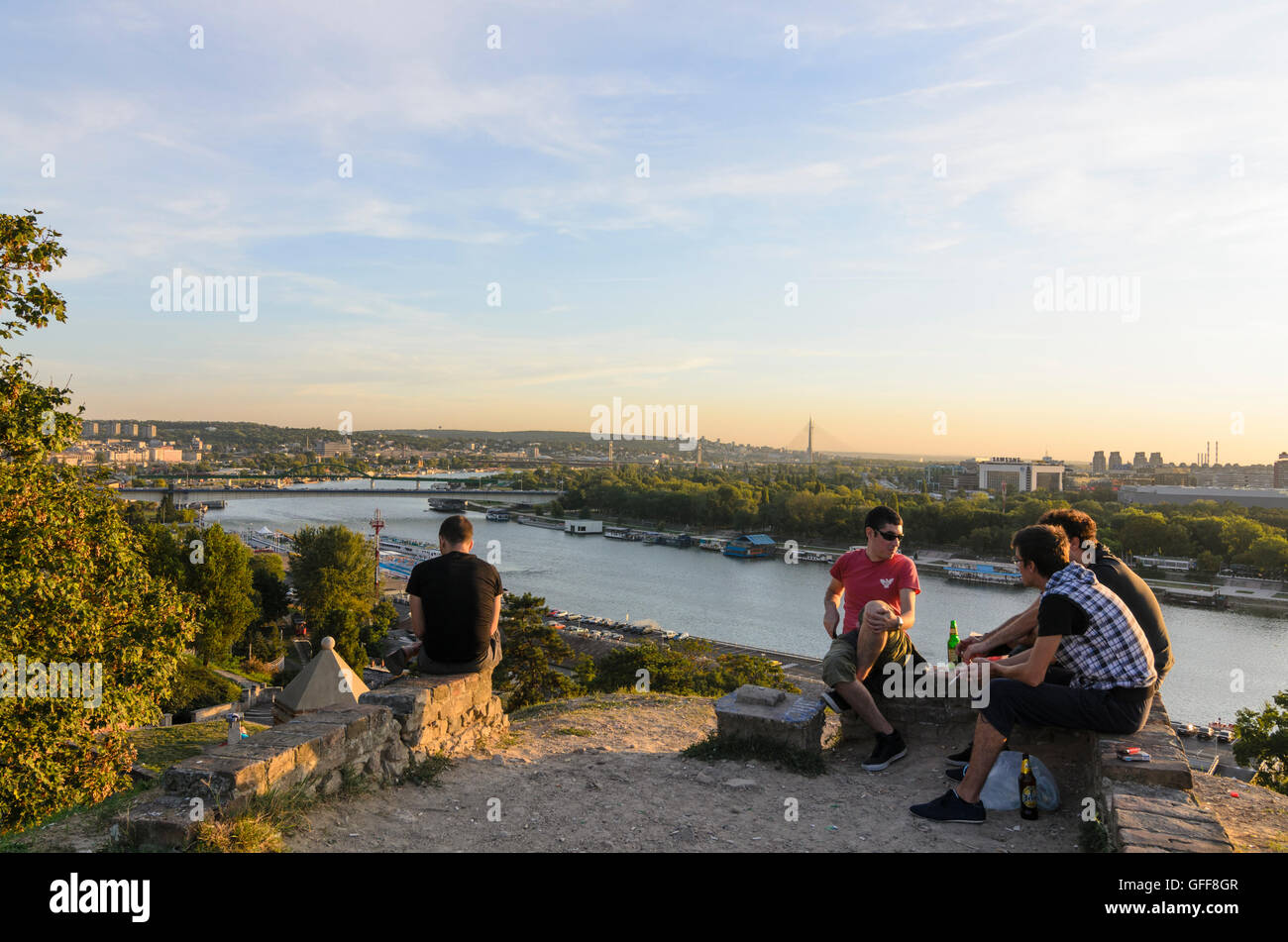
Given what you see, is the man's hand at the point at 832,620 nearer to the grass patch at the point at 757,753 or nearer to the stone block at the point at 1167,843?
the grass patch at the point at 757,753

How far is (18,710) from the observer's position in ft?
20.4

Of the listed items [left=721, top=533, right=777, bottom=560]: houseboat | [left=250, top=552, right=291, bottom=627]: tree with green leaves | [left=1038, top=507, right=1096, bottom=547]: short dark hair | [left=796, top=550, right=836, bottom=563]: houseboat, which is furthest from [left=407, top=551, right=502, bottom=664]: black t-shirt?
[left=721, top=533, right=777, bottom=560]: houseboat

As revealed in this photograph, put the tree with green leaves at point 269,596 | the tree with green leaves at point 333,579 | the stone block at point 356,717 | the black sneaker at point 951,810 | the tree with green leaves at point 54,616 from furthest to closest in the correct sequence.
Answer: the tree with green leaves at point 269,596, the tree with green leaves at point 333,579, the tree with green leaves at point 54,616, the stone block at point 356,717, the black sneaker at point 951,810

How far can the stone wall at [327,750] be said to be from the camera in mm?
3152

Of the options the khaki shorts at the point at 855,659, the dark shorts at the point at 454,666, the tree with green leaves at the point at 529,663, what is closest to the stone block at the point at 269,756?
the dark shorts at the point at 454,666

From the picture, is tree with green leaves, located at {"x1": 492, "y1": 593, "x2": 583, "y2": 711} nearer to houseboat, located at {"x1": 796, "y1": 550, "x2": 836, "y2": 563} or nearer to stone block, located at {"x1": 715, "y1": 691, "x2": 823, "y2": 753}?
stone block, located at {"x1": 715, "y1": 691, "x2": 823, "y2": 753}

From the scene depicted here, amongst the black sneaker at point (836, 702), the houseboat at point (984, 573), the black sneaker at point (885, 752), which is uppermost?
the black sneaker at point (836, 702)

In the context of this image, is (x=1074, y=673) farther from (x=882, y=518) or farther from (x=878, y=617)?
(x=882, y=518)

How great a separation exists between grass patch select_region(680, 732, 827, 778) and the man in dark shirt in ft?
3.50

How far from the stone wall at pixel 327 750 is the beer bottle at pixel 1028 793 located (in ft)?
10.3

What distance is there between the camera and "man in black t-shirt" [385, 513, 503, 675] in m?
4.79

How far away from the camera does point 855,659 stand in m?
4.67

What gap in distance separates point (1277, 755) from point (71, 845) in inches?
708
